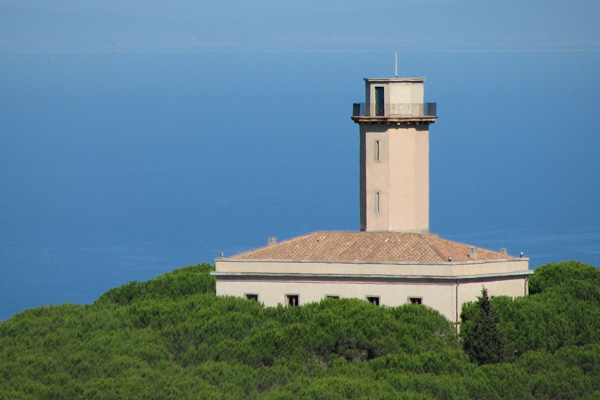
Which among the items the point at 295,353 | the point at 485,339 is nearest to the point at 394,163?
the point at 485,339

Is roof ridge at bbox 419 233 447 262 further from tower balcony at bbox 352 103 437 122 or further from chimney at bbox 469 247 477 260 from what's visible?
tower balcony at bbox 352 103 437 122

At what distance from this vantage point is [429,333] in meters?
46.3

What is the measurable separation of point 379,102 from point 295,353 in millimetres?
13633

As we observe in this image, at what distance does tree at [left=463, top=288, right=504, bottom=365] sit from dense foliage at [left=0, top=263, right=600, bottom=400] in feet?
1.35

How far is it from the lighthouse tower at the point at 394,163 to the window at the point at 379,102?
0.12 feet

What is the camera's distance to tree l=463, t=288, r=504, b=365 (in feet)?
150

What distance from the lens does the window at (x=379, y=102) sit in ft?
183

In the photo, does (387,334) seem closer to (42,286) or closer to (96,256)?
(42,286)

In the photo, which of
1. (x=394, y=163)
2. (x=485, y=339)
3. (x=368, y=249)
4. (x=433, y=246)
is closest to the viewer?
(x=485, y=339)

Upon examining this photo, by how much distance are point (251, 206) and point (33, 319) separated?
436 feet

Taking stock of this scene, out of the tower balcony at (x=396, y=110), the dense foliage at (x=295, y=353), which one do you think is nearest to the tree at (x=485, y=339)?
the dense foliage at (x=295, y=353)

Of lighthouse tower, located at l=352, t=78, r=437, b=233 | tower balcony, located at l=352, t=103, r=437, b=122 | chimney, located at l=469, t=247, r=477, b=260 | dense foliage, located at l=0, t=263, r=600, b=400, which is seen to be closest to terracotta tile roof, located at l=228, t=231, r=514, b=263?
chimney, located at l=469, t=247, r=477, b=260

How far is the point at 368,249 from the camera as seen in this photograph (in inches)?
1965

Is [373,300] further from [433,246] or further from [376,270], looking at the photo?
[433,246]
